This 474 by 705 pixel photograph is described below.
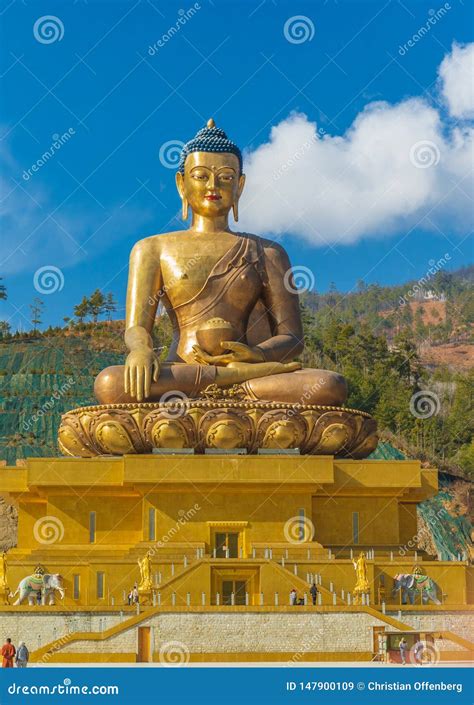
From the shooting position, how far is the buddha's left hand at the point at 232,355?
55.2 feet

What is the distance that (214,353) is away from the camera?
17094mm

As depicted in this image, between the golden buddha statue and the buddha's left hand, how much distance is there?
12mm

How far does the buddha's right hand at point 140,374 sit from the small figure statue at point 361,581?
339cm

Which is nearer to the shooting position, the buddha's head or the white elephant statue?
the white elephant statue

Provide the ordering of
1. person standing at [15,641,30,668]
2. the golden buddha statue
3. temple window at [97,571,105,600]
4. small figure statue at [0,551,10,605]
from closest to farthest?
person standing at [15,641,30,668] < small figure statue at [0,551,10,605] < temple window at [97,571,105,600] < the golden buddha statue

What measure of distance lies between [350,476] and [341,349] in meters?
24.8

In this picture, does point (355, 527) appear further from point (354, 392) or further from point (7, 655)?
point (354, 392)

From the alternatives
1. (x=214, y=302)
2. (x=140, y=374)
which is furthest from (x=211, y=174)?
(x=140, y=374)

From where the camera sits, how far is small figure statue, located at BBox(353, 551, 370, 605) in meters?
14.3

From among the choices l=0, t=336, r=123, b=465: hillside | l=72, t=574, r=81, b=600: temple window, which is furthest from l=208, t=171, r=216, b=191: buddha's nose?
l=0, t=336, r=123, b=465: hillside

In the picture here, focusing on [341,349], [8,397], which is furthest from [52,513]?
[341,349]

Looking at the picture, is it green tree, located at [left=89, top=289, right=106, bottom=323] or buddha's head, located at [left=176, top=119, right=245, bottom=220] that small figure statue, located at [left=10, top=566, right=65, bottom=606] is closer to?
buddha's head, located at [left=176, top=119, right=245, bottom=220]

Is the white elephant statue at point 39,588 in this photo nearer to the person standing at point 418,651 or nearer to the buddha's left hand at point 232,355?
the buddha's left hand at point 232,355

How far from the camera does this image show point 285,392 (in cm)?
1648
